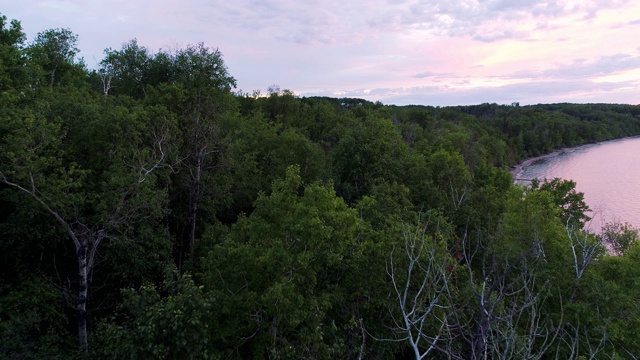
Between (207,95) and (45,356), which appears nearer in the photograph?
(45,356)

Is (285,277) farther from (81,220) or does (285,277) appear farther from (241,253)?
(81,220)

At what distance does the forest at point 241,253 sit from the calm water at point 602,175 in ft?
54.3

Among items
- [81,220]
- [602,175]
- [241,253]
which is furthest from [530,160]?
[81,220]

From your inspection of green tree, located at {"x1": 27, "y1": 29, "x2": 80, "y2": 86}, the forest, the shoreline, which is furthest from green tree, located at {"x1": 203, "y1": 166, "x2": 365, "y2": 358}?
the shoreline

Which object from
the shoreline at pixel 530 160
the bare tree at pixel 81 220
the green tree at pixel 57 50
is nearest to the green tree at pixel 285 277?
the bare tree at pixel 81 220

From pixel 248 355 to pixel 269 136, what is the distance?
18889 millimetres

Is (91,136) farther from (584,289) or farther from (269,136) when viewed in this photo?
(584,289)

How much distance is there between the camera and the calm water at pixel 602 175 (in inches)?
1758

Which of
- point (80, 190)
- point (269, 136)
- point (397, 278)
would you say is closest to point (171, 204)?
point (80, 190)

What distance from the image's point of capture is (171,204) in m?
21.3

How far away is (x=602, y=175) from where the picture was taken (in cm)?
6475

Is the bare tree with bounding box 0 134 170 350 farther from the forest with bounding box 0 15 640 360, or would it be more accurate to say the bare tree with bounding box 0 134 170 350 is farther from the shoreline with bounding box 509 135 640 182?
the shoreline with bounding box 509 135 640 182

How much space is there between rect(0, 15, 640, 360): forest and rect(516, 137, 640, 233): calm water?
1655cm

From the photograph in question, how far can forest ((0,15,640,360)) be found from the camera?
959cm
